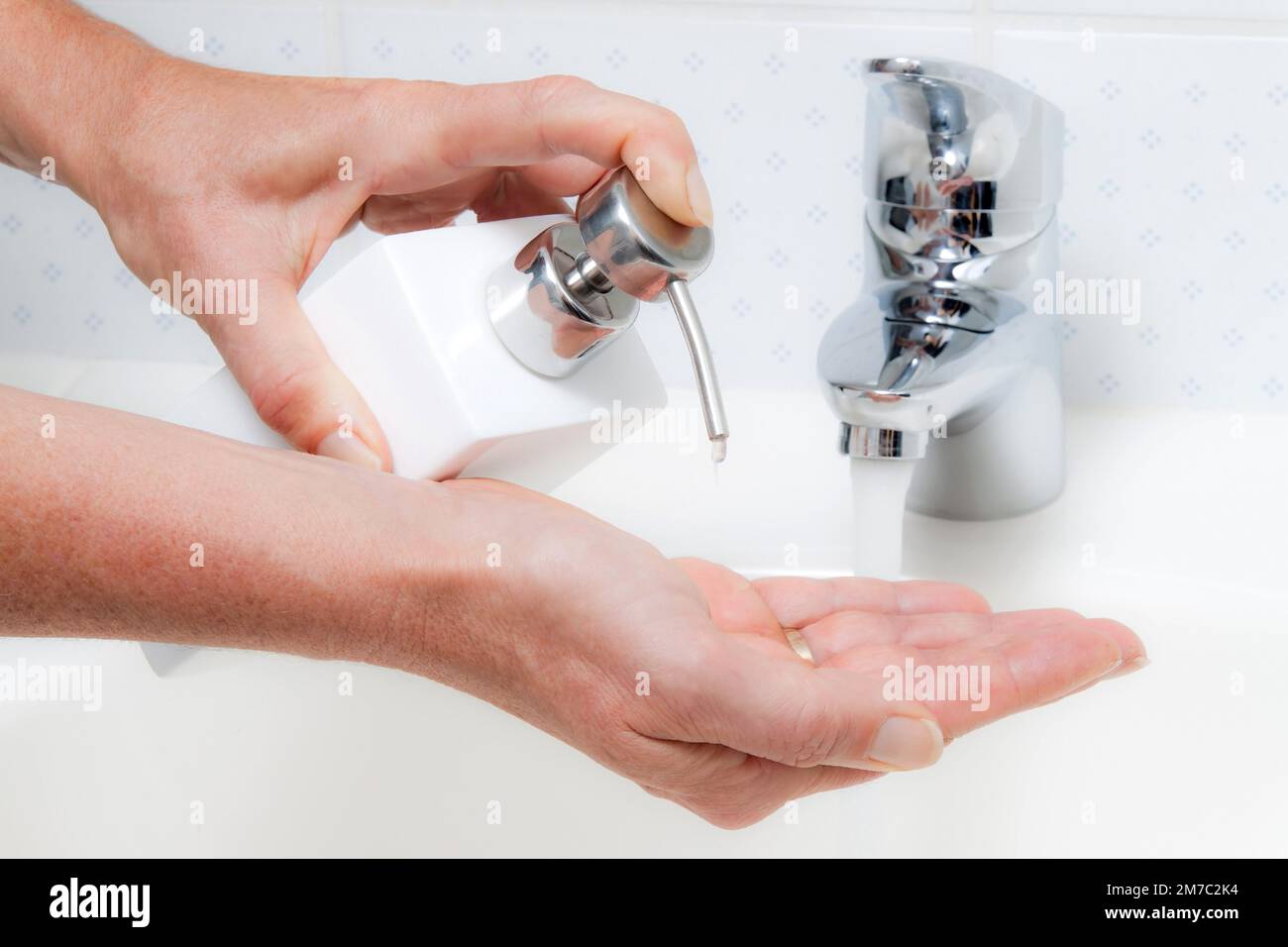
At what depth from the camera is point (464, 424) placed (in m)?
0.38

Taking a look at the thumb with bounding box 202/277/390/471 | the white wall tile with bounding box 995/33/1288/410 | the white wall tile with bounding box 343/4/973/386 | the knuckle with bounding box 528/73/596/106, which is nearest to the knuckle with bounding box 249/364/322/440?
the thumb with bounding box 202/277/390/471

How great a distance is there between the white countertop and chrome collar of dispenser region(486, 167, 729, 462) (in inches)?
7.5

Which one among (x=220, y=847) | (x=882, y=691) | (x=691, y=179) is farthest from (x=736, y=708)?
(x=220, y=847)

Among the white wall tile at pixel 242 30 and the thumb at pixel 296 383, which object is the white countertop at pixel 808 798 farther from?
the white wall tile at pixel 242 30

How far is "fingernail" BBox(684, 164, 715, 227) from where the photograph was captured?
0.35 m

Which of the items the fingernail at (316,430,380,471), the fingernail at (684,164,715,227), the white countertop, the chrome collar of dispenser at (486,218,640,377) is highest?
the fingernail at (684,164,715,227)

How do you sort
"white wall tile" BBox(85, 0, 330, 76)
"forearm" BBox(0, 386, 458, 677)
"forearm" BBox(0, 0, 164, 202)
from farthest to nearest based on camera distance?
"white wall tile" BBox(85, 0, 330, 76), "forearm" BBox(0, 0, 164, 202), "forearm" BBox(0, 386, 458, 677)

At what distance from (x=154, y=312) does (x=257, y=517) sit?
0.33m

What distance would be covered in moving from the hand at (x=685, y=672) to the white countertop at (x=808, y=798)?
109mm

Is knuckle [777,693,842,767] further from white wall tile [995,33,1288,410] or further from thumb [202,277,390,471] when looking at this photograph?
white wall tile [995,33,1288,410]

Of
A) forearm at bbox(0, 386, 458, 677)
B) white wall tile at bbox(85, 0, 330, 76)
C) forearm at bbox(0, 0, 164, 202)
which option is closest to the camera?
forearm at bbox(0, 386, 458, 677)

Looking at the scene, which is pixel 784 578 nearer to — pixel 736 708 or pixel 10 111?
pixel 736 708

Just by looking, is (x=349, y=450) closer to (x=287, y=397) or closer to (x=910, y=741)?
(x=287, y=397)

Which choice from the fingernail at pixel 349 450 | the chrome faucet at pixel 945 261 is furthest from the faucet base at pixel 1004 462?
the fingernail at pixel 349 450
